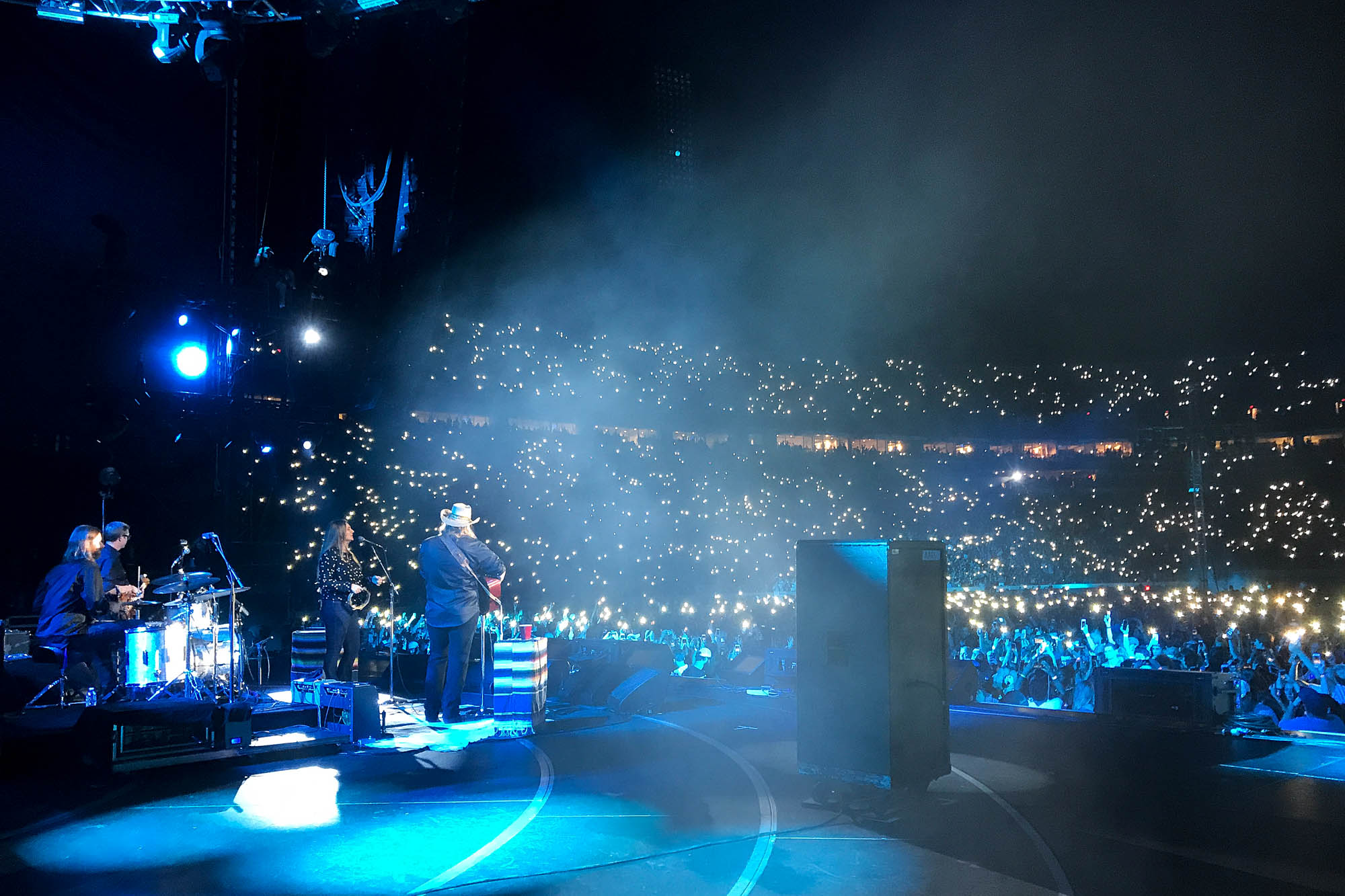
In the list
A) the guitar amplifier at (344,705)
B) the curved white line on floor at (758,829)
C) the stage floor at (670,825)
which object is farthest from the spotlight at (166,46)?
the curved white line on floor at (758,829)

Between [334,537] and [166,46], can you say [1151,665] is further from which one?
[166,46]

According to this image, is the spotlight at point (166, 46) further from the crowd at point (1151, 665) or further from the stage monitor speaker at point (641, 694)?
the crowd at point (1151, 665)

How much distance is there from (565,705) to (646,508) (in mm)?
10286

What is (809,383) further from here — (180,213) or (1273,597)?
(180,213)

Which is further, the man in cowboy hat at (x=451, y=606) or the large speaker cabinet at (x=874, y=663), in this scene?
the man in cowboy hat at (x=451, y=606)

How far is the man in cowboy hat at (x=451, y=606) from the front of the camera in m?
6.92

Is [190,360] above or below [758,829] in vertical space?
above

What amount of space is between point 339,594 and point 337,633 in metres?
0.43

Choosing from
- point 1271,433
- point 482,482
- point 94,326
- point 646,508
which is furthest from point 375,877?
point 1271,433

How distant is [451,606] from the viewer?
22.7 ft

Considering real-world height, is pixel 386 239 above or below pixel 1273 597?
above

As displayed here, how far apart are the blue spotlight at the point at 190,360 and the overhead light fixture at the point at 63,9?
4866 millimetres

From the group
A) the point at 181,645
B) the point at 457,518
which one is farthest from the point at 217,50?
the point at 181,645

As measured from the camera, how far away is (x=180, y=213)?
12203 millimetres
